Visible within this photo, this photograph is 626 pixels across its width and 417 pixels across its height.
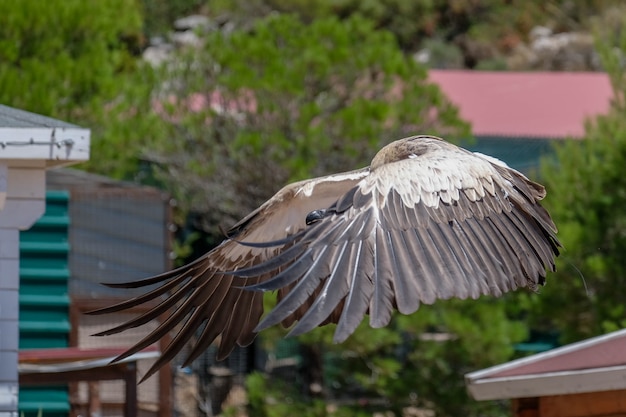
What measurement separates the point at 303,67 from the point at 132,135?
197 centimetres

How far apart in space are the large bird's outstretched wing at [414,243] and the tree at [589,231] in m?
5.49

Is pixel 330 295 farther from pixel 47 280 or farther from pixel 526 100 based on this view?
pixel 526 100

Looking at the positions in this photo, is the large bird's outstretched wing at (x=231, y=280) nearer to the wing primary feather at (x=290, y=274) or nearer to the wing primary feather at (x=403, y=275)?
the wing primary feather at (x=403, y=275)

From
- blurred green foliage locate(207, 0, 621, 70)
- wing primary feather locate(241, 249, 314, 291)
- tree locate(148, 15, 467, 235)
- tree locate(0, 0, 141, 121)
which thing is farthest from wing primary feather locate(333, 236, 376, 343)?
blurred green foliage locate(207, 0, 621, 70)

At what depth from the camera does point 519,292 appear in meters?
11.1

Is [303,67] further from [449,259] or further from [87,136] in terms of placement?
[449,259]

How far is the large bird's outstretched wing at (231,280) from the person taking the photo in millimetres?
5520

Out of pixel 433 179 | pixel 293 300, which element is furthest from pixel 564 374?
pixel 293 300

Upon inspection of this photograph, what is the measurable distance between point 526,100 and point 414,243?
15.4 m

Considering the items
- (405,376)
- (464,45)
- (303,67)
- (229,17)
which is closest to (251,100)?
(303,67)

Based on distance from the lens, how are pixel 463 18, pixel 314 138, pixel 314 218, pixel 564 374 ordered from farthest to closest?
pixel 463 18 < pixel 314 138 < pixel 564 374 < pixel 314 218

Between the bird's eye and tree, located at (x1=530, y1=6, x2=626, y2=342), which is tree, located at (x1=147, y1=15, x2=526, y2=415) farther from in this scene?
the bird's eye

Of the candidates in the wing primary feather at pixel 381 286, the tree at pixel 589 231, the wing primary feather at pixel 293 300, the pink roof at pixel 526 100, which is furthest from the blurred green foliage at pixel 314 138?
the wing primary feather at pixel 293 300

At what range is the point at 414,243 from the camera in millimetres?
4594
